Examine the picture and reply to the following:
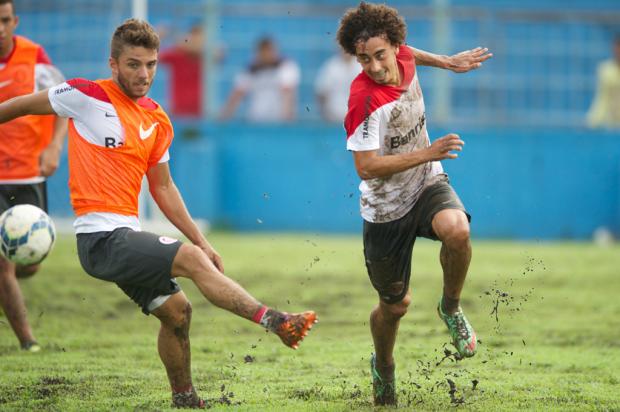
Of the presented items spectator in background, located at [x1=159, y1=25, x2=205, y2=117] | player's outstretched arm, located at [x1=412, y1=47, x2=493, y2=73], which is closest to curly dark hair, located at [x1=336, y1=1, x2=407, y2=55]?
player's outstretched arm, located at [x1=412, y1=47, x2=493, y2=73]

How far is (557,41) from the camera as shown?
18.5 metres

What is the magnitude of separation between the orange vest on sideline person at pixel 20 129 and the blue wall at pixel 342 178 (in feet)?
27.6

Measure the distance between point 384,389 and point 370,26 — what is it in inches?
89.5

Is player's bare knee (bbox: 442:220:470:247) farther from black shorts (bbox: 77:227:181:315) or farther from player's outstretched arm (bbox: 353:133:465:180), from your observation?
black shorts (bbox: 77:227:181:315)

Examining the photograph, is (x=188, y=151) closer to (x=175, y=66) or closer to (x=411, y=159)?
(x=175, y=66)

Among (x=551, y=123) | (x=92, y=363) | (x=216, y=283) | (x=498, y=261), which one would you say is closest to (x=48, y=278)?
(x=92, y=363)

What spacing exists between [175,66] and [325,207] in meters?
3.48

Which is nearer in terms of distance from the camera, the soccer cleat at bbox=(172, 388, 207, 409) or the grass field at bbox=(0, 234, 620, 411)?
the soccer cleat at bbox=(172, 388, 207, 409)

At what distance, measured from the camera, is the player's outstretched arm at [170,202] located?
21.8 ft

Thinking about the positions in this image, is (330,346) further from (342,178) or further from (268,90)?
(268,90)

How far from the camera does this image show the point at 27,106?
21.4 feet

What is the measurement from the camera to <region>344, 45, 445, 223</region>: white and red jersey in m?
6.55

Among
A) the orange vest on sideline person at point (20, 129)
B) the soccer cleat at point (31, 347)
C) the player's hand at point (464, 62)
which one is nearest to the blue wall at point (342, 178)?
the orange vest on sideline person at point (20, 129)

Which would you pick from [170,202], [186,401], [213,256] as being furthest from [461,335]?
[170,202]
